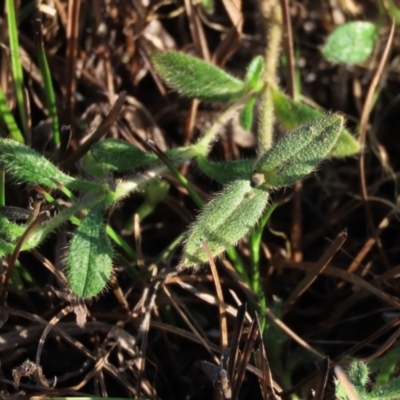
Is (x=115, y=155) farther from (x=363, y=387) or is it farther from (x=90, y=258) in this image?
(x=363, y=387)

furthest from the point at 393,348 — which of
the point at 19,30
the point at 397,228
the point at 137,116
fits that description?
the point at 19,30

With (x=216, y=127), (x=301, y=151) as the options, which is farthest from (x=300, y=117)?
(x=301, y=151)

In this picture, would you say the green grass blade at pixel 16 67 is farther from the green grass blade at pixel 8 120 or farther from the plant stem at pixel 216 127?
the plant stem at pixel 216 127

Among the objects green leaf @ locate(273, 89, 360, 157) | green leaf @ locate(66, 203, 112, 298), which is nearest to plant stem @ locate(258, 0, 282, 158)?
green leaf @ locate(273, 89, 360, 157)

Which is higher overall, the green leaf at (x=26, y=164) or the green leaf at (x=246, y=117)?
the green leaf at (x=26, y=164)

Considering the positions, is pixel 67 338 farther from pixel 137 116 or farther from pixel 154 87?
pixel 154 87

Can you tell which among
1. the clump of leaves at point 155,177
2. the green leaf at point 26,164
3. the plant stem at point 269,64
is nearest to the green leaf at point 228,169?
the clump of leaves at point 155,177
